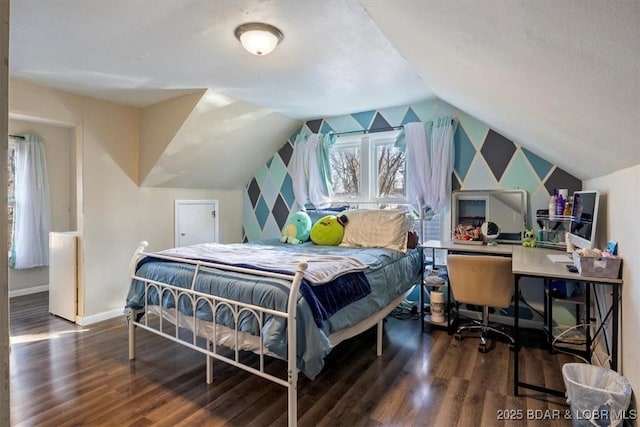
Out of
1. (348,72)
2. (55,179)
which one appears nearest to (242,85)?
(348,72)

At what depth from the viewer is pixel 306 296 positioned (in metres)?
1.82

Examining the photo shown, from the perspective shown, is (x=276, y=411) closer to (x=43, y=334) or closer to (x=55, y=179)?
(x=43, y=334)

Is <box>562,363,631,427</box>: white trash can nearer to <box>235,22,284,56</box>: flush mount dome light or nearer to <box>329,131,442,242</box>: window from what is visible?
<box>329,131,442,242</box>: window

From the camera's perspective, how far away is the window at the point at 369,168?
3.90 meters

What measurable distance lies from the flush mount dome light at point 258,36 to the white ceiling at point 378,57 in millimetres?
57

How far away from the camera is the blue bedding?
5.73 ft

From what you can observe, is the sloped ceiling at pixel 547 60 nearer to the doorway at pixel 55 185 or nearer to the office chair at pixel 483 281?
the office chair at pixel 483 281

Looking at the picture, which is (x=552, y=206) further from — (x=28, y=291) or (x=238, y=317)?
(x=28, y=291)

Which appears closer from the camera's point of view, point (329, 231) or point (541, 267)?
point (541, 267)

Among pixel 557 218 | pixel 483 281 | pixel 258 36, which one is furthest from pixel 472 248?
pixel 258 36

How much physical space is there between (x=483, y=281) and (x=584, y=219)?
79 centimetres

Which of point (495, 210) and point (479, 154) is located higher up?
point (479, 154)

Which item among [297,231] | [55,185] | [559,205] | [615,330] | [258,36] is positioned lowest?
[615,330]

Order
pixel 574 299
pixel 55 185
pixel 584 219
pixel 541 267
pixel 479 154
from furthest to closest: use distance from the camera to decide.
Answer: pixel 55 185 < pixel 479 154 < pixel 574 299 < pixel 584 219 < pixel 541 267
